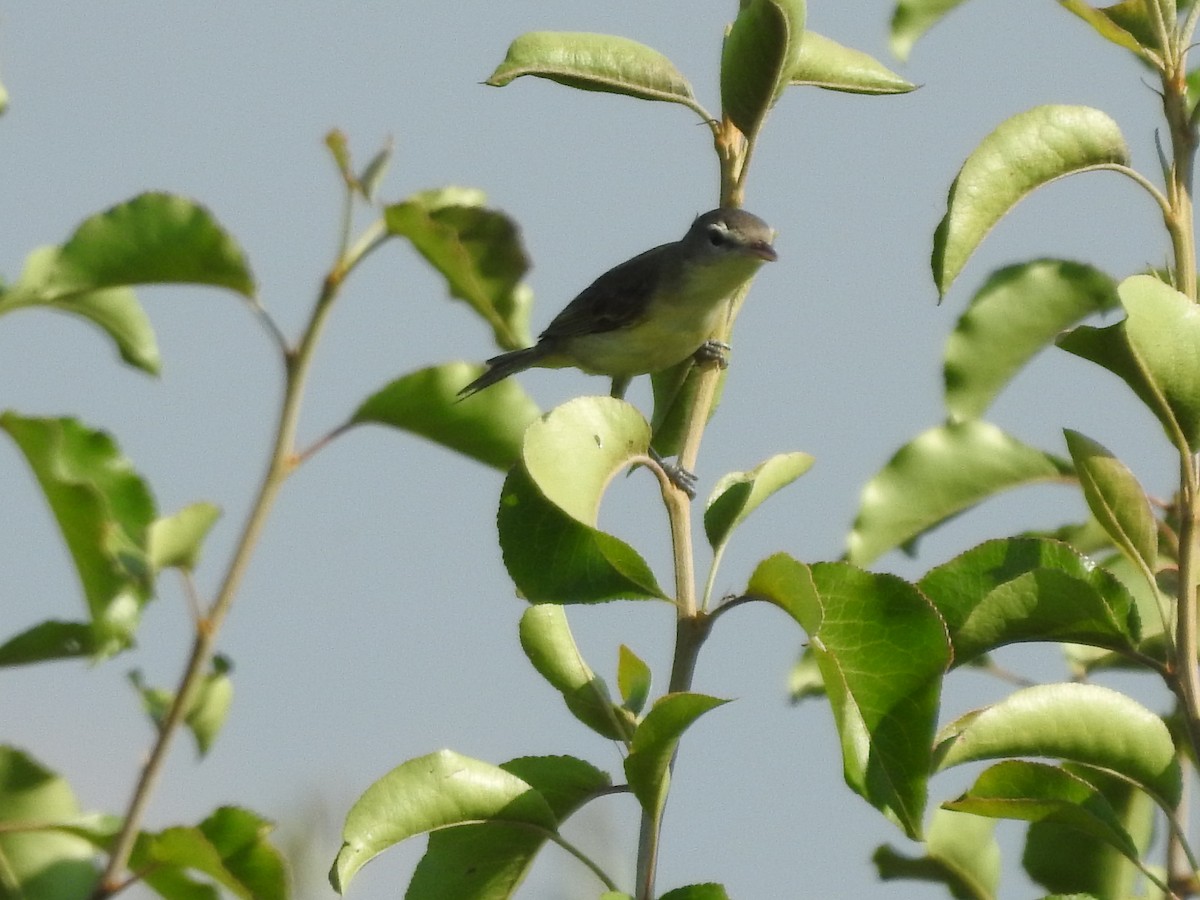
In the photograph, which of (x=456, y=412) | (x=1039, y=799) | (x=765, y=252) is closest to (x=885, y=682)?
(x=1039, y=799)

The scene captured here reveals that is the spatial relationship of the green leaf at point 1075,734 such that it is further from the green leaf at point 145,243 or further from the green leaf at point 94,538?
the green leaf at point 145,243

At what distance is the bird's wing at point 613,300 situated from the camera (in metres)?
5.56

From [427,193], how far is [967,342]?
47.8 inches

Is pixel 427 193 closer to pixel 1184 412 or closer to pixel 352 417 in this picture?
pixel 352 417

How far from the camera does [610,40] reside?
2.93m

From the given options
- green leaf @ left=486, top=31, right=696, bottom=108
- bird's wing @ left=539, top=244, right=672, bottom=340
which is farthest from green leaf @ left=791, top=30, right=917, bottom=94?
bird's wing @ left=539, top=244, right=672, bottom=340

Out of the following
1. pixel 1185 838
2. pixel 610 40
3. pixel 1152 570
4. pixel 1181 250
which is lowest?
pixel 1185 838

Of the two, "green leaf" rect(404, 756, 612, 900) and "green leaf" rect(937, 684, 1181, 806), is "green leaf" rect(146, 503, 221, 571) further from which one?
"green leaf" rect(937, 684, 1181, 806)

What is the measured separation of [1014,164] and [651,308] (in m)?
2.45

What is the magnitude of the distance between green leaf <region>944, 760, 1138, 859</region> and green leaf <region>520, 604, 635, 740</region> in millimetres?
564

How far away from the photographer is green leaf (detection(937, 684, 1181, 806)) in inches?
99.5

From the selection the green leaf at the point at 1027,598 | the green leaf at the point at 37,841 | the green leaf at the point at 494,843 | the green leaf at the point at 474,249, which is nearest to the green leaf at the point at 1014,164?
the green leaf at the point at 1027,598

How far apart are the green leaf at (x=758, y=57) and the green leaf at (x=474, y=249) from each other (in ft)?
1.40

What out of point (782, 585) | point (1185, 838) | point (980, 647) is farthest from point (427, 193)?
point (1185, 838)
